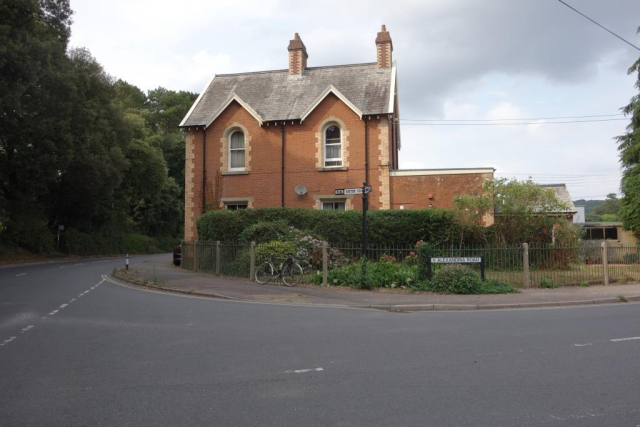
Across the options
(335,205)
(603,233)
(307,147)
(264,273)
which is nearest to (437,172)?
(335,205)

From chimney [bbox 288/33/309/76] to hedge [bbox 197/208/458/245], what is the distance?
10402 mm

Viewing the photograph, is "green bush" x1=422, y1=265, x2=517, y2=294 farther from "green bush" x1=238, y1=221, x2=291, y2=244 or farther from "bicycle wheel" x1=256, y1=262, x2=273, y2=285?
"green bush" x1=238, y1=221, x2=291, y2=244

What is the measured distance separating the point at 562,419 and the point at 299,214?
16.1m

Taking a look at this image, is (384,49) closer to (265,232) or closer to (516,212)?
(516,212)

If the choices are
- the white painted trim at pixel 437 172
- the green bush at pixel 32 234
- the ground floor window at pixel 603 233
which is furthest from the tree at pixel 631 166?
the green bush at pixel 32 234

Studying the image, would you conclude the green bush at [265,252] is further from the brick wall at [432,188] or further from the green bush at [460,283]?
the brick wall at [432,188]

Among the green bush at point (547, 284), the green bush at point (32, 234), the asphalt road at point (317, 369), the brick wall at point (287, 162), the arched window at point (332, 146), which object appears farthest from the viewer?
the green bush at point (32, 234)

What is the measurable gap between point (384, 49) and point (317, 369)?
22796 mm

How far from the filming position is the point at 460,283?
14.3m

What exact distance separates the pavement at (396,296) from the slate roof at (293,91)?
38.0 feet

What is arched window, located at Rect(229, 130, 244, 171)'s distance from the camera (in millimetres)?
26047

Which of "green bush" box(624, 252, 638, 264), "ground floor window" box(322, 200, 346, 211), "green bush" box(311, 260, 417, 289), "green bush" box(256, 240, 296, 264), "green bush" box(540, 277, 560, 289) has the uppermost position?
"ground floor window" box(322, 200, 346, 211)

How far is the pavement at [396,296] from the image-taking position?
486 inches

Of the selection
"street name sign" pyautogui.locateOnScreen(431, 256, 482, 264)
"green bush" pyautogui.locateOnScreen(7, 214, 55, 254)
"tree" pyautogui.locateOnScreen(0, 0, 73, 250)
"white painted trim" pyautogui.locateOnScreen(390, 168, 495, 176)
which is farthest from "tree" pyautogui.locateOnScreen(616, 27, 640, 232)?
"green bush" pyautogui.locateOnScreen(7, 214, 55, 254)
